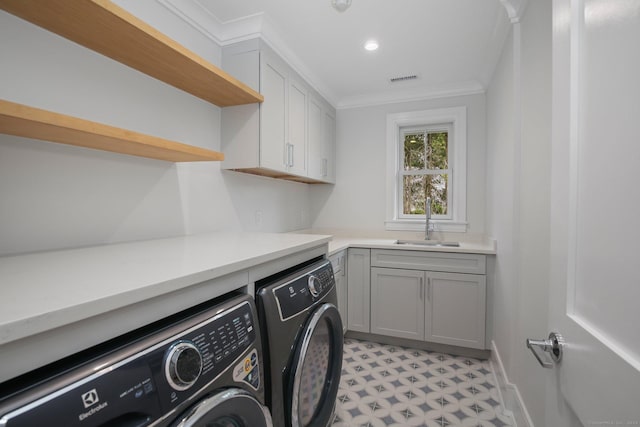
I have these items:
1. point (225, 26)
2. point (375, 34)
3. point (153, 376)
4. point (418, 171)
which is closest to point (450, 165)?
point (418, 171)

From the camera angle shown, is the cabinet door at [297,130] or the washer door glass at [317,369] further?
the cabinet door at [297,130]

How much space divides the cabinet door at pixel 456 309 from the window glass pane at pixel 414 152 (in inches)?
49.8

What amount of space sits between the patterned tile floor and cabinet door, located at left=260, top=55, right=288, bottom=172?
1557 millimetres

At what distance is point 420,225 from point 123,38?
8.83 ft

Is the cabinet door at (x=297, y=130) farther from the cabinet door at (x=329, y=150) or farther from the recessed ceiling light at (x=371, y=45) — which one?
the recessed ceiling light at (x=371, y=45)

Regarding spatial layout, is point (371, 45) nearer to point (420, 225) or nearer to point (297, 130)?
point (297, 130)

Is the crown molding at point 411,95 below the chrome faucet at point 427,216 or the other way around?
the other way around

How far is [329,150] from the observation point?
303cm

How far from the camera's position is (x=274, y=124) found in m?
2.00

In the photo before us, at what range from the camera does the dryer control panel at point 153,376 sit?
414mm

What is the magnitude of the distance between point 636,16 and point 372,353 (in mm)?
2437

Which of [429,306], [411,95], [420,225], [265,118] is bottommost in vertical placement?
[429,306]

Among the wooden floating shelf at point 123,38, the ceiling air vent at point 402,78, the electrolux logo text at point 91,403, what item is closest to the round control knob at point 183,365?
the electrolux logo text at point 91,403

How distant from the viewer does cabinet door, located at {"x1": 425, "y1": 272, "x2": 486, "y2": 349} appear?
2.29 metres
